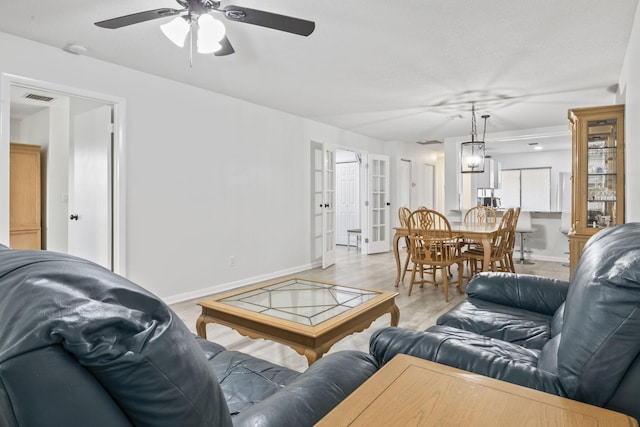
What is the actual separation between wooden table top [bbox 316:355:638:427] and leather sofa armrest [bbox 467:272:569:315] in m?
1.49

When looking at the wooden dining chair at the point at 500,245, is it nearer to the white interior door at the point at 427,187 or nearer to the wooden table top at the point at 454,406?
the wooden table top at the point at 454,406

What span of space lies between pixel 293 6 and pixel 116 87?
6.61 feet

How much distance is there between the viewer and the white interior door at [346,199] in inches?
340

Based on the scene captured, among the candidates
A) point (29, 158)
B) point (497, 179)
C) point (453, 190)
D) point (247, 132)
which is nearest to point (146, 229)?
point (247, 132)

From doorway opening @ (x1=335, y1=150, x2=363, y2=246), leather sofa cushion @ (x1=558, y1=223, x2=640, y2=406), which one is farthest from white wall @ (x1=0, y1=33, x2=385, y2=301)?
leather sofa cushion @ (x1=558, y1=223, x2=640, y2=406)

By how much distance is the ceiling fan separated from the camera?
6.49ft

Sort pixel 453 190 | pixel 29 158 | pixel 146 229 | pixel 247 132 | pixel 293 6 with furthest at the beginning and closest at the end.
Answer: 1. pixel 453 190
2. pixel 29 158
3. pixel 247 132
4. pixel 146 229
5. pixel 293 6

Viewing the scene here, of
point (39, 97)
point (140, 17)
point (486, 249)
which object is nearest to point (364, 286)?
point (486, 249)

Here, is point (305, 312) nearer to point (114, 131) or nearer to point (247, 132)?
point (114, 131)

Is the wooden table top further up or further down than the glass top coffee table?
further up

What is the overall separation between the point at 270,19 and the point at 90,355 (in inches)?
76.5

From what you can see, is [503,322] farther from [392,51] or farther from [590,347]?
[392,51]

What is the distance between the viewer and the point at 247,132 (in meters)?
4.72

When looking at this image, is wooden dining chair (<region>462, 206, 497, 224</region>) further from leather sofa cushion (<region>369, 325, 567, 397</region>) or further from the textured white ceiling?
leather sofa cushion (<region>369, 325, 567, 397</region>)
